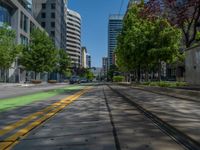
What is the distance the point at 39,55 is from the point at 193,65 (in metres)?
54.4

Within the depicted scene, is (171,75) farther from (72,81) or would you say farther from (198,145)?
(198,145)

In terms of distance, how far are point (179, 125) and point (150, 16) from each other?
1070cm

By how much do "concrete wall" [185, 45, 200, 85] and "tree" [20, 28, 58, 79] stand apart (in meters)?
51.8

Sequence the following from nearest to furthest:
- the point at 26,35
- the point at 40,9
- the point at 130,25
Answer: the point at 130,25
the point at 26,35
the point at 40,9

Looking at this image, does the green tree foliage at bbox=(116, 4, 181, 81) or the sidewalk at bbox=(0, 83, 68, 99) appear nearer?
the sidewalk at bbox=(0, 83, 68, 99)

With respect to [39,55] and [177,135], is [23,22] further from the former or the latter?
[177,135]

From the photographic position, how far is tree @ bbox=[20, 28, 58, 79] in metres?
78.4

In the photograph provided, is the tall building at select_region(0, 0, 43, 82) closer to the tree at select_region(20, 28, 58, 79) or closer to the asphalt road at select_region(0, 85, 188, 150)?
the tree at select_region(20, 28, 58, 79)

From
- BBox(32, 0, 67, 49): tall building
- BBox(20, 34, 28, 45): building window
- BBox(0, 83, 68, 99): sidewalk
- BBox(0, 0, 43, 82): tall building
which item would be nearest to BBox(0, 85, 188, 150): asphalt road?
BBox(0, 83, 68, 99): sidewalk

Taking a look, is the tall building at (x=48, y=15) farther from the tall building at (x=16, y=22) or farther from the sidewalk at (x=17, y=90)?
the sidewalk at (x=17, y=90)

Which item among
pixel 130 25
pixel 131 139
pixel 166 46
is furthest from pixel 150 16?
pixel 130 25

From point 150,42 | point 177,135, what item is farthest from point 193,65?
point 177,135

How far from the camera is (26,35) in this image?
9050 centimetres

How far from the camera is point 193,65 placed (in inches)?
1125
